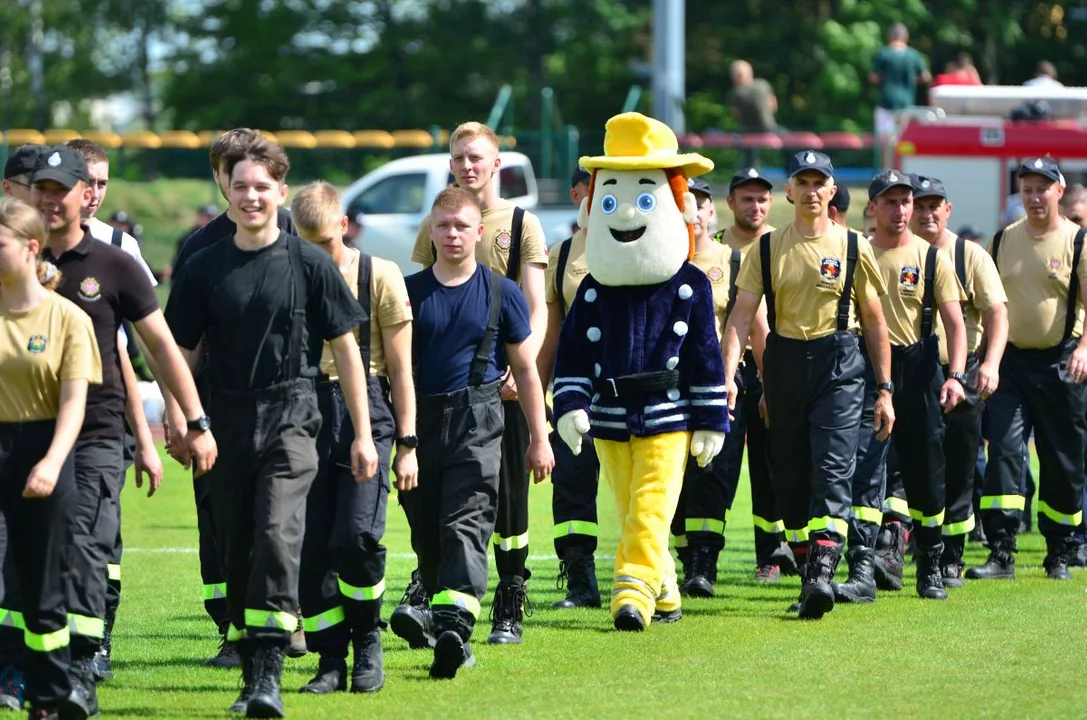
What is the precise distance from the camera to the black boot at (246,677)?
7.41 metres

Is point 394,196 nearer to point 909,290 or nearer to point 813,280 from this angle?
point 909,290

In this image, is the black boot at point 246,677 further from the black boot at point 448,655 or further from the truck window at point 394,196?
the truck window at point 394,196

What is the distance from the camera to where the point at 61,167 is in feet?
25.1

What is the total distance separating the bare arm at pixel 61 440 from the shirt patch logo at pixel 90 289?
518mm

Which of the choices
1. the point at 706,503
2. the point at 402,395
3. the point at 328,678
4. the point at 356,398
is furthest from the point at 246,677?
the point at 706,503

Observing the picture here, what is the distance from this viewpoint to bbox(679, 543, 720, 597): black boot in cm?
1083

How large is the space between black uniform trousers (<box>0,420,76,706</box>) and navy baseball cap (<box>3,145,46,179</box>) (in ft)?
3.84

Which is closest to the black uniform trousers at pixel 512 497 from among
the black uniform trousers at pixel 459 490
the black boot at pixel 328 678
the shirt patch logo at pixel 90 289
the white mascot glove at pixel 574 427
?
the white mascot glove at pixel 574 427

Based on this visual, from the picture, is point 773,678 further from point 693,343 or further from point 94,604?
point 94,604

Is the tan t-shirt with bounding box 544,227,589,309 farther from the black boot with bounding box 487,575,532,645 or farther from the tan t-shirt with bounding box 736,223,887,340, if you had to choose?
the black boot with bounding box 487,575,532,645

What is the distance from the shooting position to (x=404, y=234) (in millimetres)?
26594

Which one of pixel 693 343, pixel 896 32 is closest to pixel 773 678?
pixel 693 343

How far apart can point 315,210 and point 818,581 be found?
333cm

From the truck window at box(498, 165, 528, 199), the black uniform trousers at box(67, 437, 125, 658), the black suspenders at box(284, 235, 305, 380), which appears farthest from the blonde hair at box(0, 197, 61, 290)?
the truck window at box(498, 165, 528, 199)
